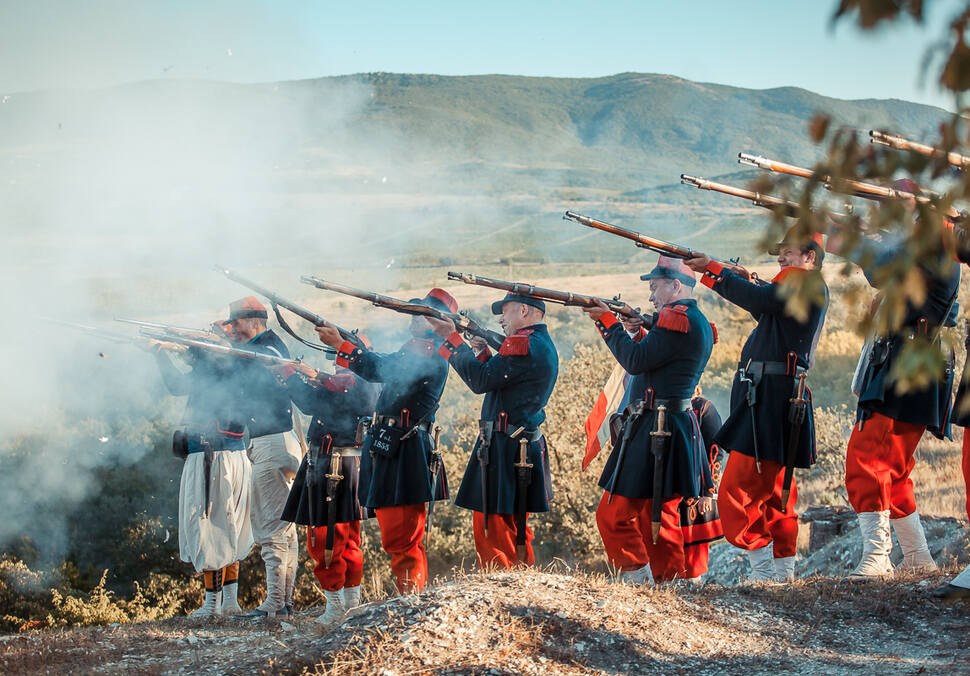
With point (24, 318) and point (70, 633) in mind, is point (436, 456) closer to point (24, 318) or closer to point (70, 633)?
point (70, 633)

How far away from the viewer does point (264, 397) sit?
7.65 m

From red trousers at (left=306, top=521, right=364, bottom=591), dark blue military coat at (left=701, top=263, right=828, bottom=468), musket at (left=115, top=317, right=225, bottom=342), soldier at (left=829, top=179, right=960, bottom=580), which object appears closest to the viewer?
soldier at (left=829, top=179, right=960, bottom=580)

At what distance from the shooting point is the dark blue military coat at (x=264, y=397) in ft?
24.9

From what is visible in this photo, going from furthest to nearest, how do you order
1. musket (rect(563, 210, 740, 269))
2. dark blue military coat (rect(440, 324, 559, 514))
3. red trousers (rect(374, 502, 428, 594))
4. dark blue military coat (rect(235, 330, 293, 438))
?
dark blue military coat (rect(235, 330, 293, 438)) < red trousers (rect(374, 502, 428, 594)) < dark blue military coat (rect(440, 324, 559, 514)) < musket (rect(563, 210, 740, 269))

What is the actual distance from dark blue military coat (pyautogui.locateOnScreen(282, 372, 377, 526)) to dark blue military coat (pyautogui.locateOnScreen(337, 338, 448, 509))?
329 mm

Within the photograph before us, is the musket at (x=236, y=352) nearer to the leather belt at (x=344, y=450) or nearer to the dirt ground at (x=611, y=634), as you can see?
the leather belt at (x=344, y=450)

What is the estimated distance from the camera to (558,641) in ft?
14.4

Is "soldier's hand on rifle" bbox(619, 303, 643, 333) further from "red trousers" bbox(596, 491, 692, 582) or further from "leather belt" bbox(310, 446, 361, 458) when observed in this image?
"leather belt" bbox(310, 446, 361, 458)

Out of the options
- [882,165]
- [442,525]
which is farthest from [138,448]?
[882,165]

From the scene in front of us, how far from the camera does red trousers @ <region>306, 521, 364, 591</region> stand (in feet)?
22.8

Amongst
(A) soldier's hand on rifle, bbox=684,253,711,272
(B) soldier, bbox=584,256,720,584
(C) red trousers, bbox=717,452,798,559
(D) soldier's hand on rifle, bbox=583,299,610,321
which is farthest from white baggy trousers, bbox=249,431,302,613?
(A) soldier's hand on rifle, bbox=684,253,711,272

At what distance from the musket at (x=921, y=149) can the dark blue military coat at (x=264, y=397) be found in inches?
203

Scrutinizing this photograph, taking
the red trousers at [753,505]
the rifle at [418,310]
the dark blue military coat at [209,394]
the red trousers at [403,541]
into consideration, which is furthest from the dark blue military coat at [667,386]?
the dark blue military coat at [209,394]

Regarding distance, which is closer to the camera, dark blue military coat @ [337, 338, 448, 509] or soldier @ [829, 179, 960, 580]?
soldier @ [829, 179, 960, 580]
